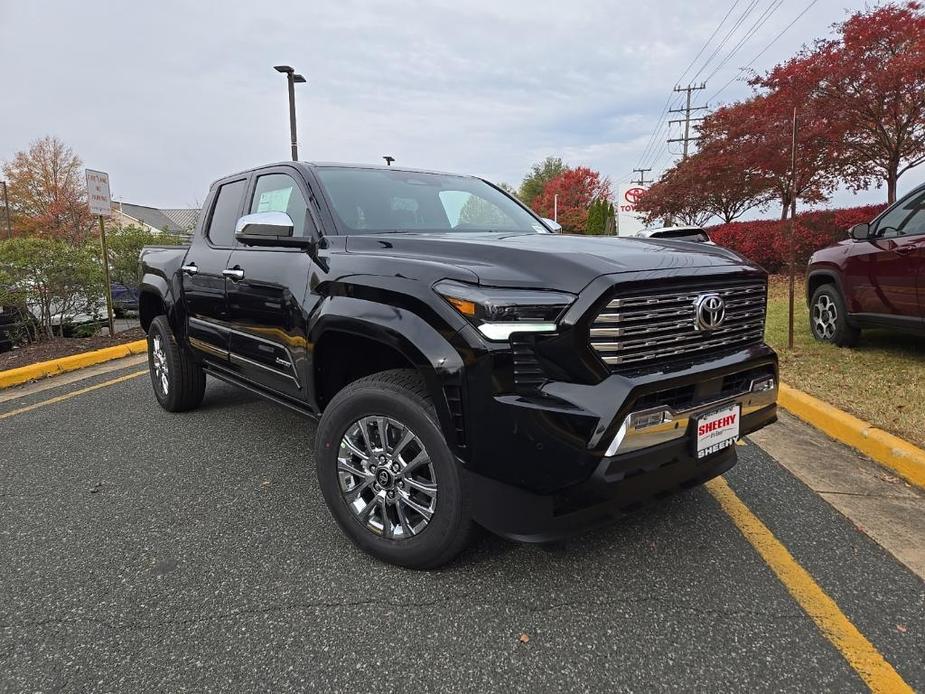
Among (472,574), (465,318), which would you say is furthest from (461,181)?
(472,574)

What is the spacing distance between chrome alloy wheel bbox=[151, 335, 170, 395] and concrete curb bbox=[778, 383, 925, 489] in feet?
16.2

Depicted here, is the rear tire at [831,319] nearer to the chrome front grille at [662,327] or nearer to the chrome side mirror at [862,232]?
the chrome side mirror at [862,232]

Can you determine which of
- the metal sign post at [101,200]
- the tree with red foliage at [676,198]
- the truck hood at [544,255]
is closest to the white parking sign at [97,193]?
the metal sign post at [101,200]

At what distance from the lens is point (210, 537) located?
2.77 metres

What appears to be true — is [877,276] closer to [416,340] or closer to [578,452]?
[578,452]

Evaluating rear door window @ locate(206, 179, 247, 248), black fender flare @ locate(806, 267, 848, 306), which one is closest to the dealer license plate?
rear door window @ locate(206, 179, 247, 248)

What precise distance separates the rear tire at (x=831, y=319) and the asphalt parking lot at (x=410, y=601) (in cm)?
352

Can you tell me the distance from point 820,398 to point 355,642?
13.0ft

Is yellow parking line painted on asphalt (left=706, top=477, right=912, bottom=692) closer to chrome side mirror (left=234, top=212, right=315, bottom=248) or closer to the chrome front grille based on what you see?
the chrome front grille

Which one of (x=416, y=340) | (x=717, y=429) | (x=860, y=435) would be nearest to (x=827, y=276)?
(x=860, y=435)

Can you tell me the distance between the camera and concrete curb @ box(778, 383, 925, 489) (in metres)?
3.28

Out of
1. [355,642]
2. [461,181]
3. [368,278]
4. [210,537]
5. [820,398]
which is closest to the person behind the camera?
[355,642]

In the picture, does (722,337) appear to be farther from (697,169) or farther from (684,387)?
(697,169)

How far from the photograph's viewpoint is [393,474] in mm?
2398
